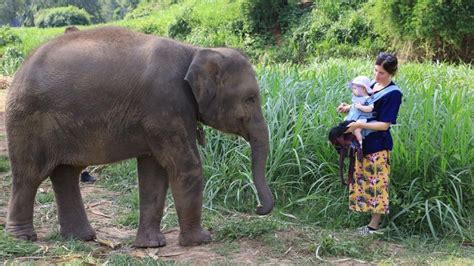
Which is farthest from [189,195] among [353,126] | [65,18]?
[65,18]

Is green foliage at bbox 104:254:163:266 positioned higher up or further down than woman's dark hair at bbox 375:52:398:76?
further down

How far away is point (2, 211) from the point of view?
5.67m

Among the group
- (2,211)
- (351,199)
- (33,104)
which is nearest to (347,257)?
(351,199)

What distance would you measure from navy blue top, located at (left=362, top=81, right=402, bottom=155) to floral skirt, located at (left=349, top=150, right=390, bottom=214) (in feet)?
0.16

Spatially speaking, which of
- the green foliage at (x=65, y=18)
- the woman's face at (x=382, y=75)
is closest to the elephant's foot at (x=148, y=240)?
the woman's face at (x=382, y=75)

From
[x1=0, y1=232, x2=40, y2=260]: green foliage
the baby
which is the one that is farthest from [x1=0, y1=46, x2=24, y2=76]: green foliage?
the baby

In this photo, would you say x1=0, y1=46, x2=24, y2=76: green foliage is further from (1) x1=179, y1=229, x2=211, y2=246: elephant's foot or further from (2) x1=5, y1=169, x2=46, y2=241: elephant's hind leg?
(1) x1=179, y1=229, x2=211, y2=246: elephant's foot

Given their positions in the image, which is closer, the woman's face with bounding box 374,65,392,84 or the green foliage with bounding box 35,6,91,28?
the woman's face with bounding box 374,65,392,84

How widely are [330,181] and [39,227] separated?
253cm

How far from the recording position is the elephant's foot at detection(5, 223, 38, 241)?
15.3ft

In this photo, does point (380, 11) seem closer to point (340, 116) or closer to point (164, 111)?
point (340, 116)

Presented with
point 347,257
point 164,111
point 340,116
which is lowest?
point 347,257

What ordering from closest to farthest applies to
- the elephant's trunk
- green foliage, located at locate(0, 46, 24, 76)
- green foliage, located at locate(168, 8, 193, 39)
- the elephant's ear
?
the elephant's ear < the elephant's trunk < green foliage, located at locate(0, 46, 24, 76) < green foliage, located at locate(168, 8, 193, 39)

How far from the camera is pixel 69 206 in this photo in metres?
4.82
